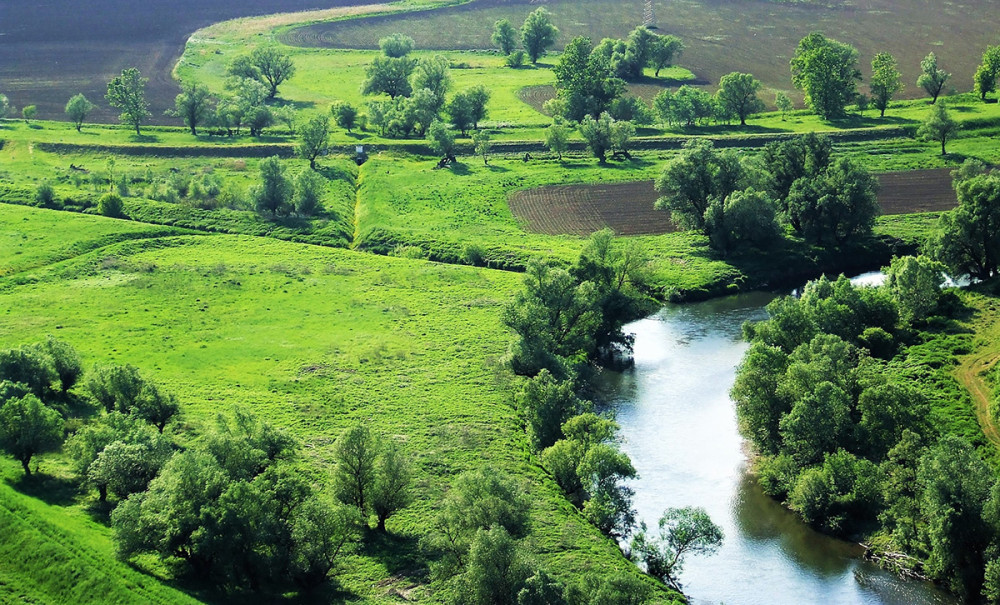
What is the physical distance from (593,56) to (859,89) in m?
45.6

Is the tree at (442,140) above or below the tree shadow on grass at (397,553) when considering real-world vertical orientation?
above

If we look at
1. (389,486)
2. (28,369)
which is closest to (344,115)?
(28,369)

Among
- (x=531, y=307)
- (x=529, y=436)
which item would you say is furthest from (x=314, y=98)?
(x=529, y=436)

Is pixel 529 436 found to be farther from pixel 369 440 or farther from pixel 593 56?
pixel 593 56

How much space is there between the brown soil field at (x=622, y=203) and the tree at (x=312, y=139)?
30.0 meters

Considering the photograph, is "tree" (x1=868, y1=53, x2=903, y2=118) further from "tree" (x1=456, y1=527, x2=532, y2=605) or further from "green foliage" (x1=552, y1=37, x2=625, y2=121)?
"tree" (x1=456, y1=527, x2=532, y2=605)

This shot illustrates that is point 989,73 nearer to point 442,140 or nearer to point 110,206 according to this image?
point 442,140

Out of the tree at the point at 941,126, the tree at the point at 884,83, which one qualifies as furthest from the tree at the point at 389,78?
the tree at the point at 941,126

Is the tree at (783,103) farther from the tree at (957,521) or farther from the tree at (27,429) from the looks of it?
the tree at (27,429)

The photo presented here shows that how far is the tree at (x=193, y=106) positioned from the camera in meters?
174

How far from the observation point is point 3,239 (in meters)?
127

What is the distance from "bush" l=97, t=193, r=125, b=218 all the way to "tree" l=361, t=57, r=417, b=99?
65003mm

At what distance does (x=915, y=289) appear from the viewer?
99.3 meters

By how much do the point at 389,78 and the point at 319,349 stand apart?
99422mm
